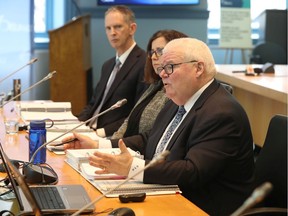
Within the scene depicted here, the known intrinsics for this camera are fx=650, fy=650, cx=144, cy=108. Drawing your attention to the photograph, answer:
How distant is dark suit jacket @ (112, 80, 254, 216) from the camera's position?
243cm

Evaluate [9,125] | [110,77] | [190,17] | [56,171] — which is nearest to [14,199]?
[56,171]

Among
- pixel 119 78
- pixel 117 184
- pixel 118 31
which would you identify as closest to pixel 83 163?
pixel 117 184

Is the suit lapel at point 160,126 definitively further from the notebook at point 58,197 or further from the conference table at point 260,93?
the conference table at point 260,93

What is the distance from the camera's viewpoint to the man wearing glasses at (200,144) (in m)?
2.41

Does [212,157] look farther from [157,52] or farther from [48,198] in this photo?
[157,52]

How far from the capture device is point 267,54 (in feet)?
24.6

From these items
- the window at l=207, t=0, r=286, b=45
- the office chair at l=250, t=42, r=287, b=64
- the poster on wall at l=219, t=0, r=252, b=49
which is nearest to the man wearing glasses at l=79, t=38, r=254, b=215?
the office chair at l=250, t=42, r=287, b=64

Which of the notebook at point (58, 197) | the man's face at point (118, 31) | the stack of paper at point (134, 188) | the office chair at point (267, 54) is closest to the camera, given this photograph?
the notebook at point (58, 197)

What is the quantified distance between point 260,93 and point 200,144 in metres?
2.60

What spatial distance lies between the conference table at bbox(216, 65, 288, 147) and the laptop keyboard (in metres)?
2.67

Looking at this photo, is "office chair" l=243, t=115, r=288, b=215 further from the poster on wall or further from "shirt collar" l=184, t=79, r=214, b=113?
the poster on wall

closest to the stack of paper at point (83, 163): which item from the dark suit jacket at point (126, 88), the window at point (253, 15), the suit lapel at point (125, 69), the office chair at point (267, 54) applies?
the dark suit jacket at point (126, 88)

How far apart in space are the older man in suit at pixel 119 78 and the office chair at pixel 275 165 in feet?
5.74

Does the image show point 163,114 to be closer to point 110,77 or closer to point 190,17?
point 110,77
